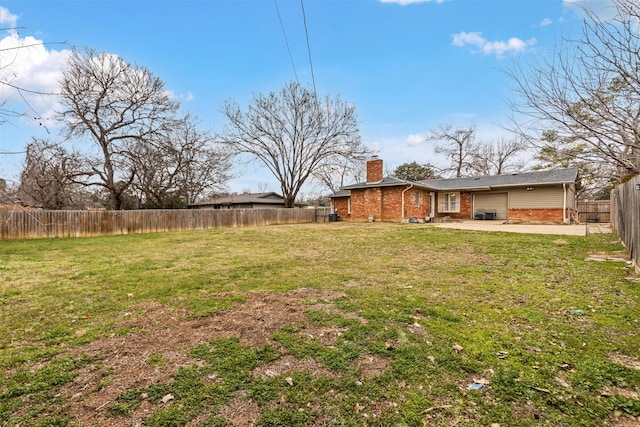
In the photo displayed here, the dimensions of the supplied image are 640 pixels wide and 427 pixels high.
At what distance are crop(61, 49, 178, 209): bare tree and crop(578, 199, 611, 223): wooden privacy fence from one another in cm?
2677

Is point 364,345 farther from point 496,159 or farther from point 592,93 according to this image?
point 496,159

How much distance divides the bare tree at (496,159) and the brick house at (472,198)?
37.5ft

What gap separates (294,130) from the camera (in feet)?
83.3

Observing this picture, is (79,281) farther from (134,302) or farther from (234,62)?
(234,62)

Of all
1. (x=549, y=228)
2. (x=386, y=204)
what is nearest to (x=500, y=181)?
(x=549, y=228)

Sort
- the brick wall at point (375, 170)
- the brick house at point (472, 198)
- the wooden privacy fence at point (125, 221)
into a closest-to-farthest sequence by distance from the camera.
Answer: the wooden privacy fence at point (125, 221)
the brick house at point (472, 198)
the brick wall at point (375, 170)

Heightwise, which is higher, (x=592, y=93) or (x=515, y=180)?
(x=515, y=180)

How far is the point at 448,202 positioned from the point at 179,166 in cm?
1948

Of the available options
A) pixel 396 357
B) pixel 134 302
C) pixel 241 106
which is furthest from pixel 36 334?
pixel 241 106

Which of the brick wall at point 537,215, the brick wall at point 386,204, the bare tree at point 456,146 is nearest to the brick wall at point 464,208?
the brick wall at point 386,204

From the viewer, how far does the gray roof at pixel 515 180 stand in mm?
16312

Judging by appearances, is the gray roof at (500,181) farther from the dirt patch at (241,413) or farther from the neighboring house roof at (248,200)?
the dirt patch at (241,413)

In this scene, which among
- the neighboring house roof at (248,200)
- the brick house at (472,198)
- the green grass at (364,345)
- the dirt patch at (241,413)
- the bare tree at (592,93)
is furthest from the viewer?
the neighboring house roof at (248,200)

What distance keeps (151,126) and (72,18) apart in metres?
16.3
